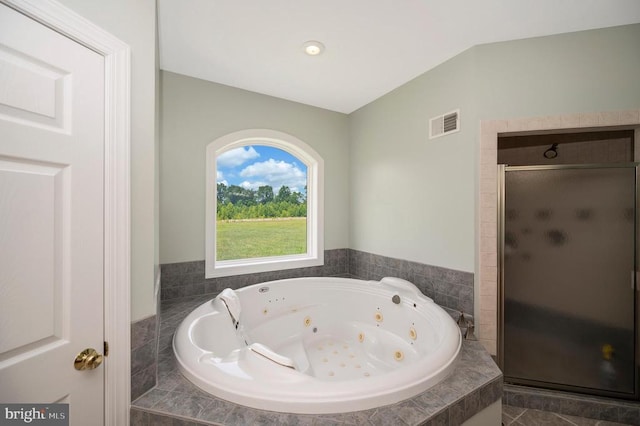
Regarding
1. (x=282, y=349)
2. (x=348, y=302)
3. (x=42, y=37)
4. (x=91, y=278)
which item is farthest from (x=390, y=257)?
(x=42, y=37)

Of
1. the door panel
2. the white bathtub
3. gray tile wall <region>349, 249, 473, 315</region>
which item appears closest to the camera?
the white bathtub

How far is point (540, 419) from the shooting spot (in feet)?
5.56

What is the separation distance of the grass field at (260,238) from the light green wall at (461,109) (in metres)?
0.88

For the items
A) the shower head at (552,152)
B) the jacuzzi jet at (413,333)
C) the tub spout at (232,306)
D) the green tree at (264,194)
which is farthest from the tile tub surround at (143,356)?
the shower head at (552,152)

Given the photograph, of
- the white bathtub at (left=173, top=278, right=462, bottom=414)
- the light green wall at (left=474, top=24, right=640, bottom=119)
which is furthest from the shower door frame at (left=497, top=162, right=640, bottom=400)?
the white bathtub at (left=173, top=278, right=462, bottom=414)

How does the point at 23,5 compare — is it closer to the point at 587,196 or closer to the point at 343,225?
the point at 343,225

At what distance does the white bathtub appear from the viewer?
Answer: 41.3 inches

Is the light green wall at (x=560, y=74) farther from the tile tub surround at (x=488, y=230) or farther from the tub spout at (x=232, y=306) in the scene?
the tub spout at (x=232, y=306)

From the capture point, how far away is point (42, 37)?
823mm

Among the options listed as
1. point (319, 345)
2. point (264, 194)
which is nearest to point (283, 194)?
point (264, 194)

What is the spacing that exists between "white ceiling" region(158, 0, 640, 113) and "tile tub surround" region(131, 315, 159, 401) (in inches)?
69.3

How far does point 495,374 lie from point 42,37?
2.28 meters

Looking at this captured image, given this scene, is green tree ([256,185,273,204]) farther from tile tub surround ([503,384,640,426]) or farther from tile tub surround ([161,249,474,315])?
tile tub surround ([503,384,640,426])

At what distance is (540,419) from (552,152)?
2.47 m
